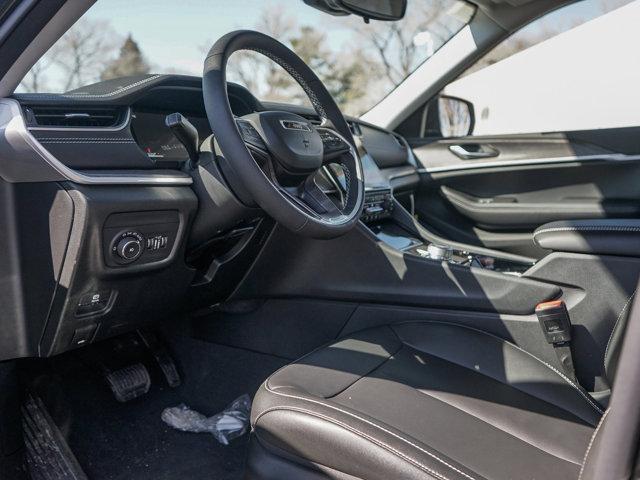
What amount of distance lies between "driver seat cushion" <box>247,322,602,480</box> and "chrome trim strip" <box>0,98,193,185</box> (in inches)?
21.7

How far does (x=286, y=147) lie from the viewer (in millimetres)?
1350

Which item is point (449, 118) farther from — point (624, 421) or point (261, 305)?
point (624, 421)

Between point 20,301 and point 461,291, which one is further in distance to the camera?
point 461,291

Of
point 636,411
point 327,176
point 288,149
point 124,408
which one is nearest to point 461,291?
point 327,176

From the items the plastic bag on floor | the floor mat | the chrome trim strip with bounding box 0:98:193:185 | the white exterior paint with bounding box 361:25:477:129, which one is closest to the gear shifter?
the chrome trim strip with bounding box 0:98:193:185

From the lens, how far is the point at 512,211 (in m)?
2.68

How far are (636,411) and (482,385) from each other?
0.62 metres

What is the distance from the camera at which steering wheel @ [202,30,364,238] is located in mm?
1201

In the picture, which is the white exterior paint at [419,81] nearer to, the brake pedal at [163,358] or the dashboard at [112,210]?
the dashboard at [112,210]

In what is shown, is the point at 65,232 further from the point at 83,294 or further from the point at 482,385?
the point at 482,385

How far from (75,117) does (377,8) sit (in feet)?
3.02

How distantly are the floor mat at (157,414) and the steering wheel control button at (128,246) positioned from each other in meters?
0.72

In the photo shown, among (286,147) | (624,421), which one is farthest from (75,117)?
(624,421)

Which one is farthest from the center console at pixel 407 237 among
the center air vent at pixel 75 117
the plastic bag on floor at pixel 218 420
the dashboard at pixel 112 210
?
the center air vent at pixel 75 117
